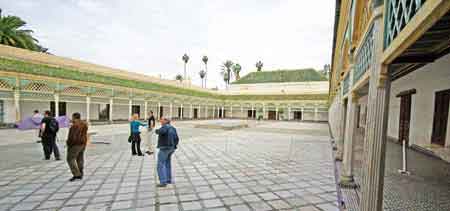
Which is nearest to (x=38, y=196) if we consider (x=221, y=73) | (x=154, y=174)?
(x=154, y=174)

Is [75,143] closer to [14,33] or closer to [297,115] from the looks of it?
[14,33]

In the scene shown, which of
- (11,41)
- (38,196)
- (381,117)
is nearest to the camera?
(381,117)

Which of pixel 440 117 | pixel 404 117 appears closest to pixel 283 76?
pixel 404 117

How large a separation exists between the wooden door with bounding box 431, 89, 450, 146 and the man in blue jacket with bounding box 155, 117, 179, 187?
8319 mm

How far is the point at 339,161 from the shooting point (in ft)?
19.3

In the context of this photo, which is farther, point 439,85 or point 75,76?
point 75,76

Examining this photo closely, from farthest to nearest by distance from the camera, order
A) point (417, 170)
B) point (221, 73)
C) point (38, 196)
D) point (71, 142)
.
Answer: point (221, 73), point (417, 170), point (71, 142), point (38, 196)

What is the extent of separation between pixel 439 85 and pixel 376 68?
7260 mm

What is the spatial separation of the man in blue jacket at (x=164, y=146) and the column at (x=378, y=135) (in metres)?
3.08

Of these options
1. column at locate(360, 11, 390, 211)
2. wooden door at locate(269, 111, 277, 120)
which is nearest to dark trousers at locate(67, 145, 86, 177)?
column at locate(360, 11, 390, 211)

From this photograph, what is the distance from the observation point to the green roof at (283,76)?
39594mm

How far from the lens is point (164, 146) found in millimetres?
3756

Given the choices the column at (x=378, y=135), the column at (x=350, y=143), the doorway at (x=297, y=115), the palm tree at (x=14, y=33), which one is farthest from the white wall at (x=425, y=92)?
the palm tree at (x=14, y=33)

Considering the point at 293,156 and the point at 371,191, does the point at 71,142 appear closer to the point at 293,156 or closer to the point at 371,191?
the point at 371,191
